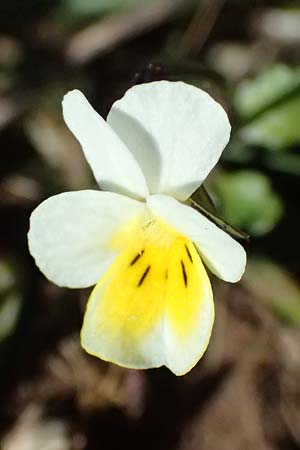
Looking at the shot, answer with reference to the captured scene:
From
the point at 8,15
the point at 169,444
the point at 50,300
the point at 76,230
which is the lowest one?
the point at 169,444

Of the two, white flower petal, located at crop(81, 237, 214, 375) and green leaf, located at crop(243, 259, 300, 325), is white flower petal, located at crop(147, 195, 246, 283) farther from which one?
green leaf, located at crop(243, 259, 300, 325)

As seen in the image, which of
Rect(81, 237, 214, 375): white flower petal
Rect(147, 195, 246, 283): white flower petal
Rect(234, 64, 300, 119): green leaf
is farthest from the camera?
Rect(234, 64, 300, 119): green leaf

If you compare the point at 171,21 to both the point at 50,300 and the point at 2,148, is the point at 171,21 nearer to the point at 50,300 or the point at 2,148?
the point at 2,148

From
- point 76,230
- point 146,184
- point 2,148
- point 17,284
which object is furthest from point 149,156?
point 2,148

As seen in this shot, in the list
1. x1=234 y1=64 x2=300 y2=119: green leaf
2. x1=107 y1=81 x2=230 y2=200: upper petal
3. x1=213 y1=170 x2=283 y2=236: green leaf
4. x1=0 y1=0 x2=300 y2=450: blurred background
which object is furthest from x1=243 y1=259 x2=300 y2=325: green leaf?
x1=107 y1=81 x2=230 y2=200: upper petal

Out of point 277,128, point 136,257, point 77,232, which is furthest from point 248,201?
point 77,232

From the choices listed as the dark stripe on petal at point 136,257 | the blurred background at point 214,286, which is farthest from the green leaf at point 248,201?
the dark stripe on petal at point 136,257
